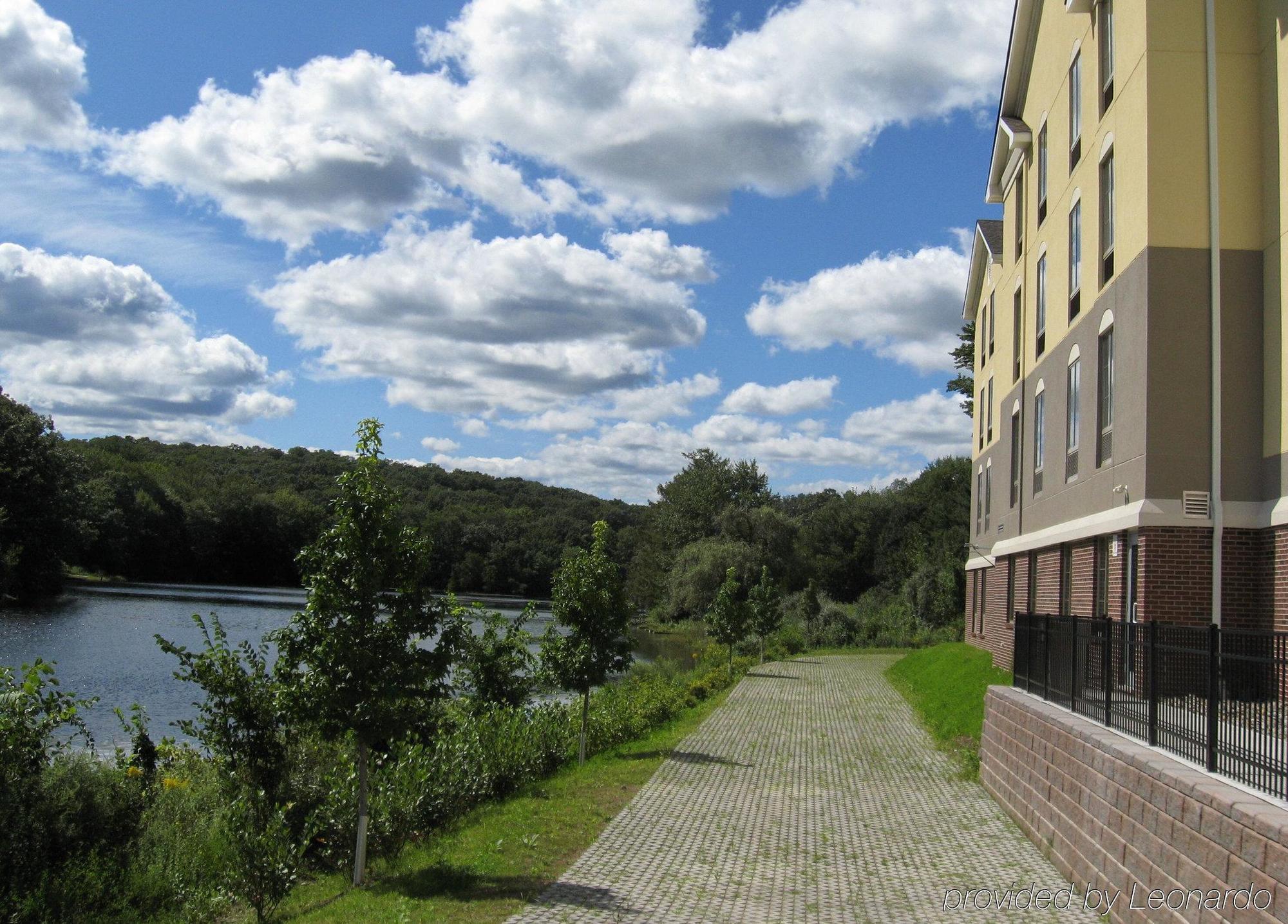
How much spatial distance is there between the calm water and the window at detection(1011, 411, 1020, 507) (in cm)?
920

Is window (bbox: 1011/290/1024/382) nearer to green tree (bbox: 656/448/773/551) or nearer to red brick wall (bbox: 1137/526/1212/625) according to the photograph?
red brick wall (bbox: 1137/526/1212/625)

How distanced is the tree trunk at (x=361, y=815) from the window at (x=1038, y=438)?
15.1 m

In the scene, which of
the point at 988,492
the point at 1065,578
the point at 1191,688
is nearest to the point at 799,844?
the point at 1191,688

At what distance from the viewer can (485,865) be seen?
9391mm

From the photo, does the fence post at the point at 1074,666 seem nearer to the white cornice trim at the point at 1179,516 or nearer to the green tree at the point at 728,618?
the white cornice trim at the point at 1179,516

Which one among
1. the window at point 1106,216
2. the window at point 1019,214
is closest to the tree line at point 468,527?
the window at point 1019,214

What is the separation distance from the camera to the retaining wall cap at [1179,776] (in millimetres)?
5605

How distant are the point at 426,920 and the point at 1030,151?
66.1 ft

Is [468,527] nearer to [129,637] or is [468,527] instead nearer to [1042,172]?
[129,637]

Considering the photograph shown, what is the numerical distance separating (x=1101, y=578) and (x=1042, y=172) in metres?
9.34

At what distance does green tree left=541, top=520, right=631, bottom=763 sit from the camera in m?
17.2

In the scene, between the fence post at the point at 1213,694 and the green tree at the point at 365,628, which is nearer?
the fence post at the point at 1213,694

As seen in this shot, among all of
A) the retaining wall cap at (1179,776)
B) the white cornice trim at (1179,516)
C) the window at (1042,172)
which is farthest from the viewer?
the window at (1042,172)

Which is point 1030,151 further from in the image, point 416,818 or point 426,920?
point 426,920
